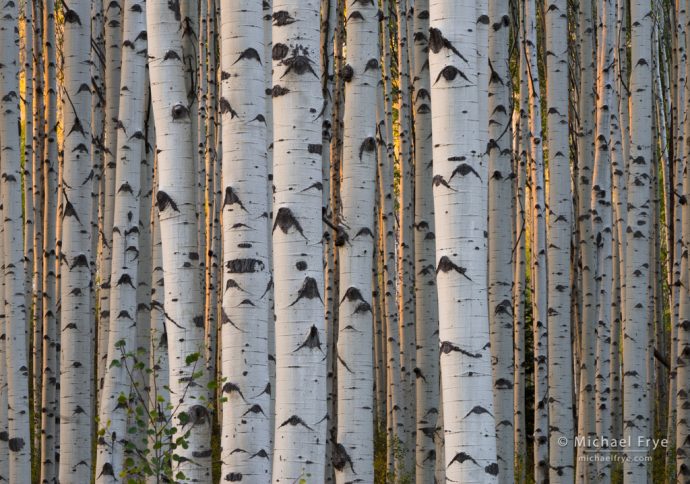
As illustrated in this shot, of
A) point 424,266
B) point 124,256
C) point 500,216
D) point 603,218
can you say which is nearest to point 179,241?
point 124,256

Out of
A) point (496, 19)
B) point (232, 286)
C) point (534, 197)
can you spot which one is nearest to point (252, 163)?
point (232, 286)

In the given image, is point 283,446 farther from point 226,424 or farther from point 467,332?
point 467,332

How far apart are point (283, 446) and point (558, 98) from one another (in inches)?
207

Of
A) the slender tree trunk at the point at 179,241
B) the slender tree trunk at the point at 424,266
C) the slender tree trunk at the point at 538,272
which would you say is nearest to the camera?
the slender tree trunk at the point at 179,241

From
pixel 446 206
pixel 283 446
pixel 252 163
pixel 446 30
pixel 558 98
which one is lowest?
pixel 283 446

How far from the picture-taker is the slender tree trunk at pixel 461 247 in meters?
3.30

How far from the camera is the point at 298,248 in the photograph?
375 cm

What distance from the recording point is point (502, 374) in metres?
6.77

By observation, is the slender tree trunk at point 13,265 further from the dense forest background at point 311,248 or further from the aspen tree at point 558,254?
the aspen tree at point 558,254

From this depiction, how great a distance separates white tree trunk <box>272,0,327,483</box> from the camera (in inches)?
146

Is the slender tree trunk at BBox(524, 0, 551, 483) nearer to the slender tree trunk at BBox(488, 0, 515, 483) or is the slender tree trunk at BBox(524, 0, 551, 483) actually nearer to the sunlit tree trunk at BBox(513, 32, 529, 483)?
the sunlit tree trunk at BBox(513, 32, 529, 483)

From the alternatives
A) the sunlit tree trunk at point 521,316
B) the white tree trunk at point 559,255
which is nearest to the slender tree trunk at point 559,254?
the white tree trunk at point 559,255

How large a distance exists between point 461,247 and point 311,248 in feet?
2.28

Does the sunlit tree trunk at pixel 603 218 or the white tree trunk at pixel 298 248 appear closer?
the white tree trunk at pixel 298 248
